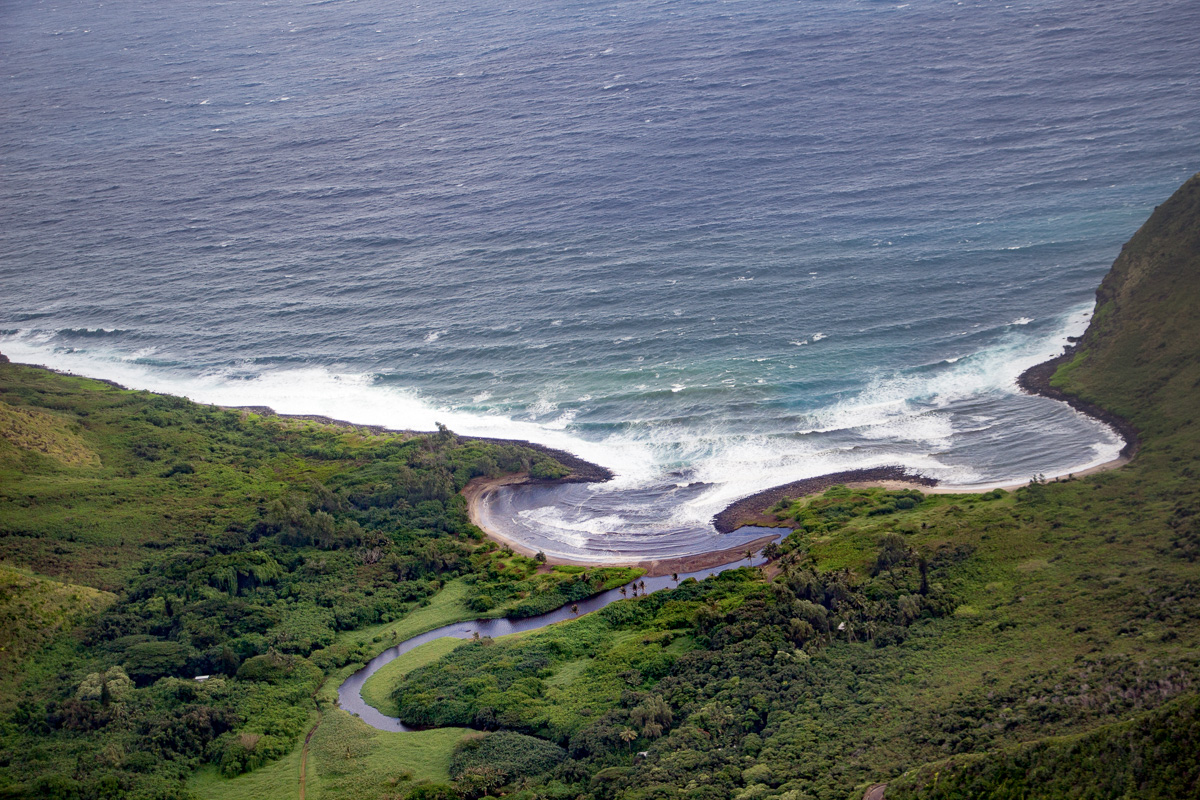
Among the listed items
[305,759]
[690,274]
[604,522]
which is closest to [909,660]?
[604,522]

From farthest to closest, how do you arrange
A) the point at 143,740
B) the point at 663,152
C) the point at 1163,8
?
the point at 1163,8 < the point at 663,152 < the point at 143,740

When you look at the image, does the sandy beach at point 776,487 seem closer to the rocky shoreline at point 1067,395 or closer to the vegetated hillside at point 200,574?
the rocky shoreline at point 1067,395

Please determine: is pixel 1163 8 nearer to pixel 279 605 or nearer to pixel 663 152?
pixel 663 152

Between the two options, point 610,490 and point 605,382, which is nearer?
point 610,490

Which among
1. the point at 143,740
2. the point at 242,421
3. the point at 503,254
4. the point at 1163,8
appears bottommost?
the point at 143,740

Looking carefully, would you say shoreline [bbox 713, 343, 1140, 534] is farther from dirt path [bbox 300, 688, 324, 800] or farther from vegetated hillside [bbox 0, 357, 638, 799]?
dirt path [bbox 300, 688, 324, 800]

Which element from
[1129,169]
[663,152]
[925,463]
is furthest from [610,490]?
[1129,169]

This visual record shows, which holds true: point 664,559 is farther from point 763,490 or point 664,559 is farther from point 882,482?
point 882,482
